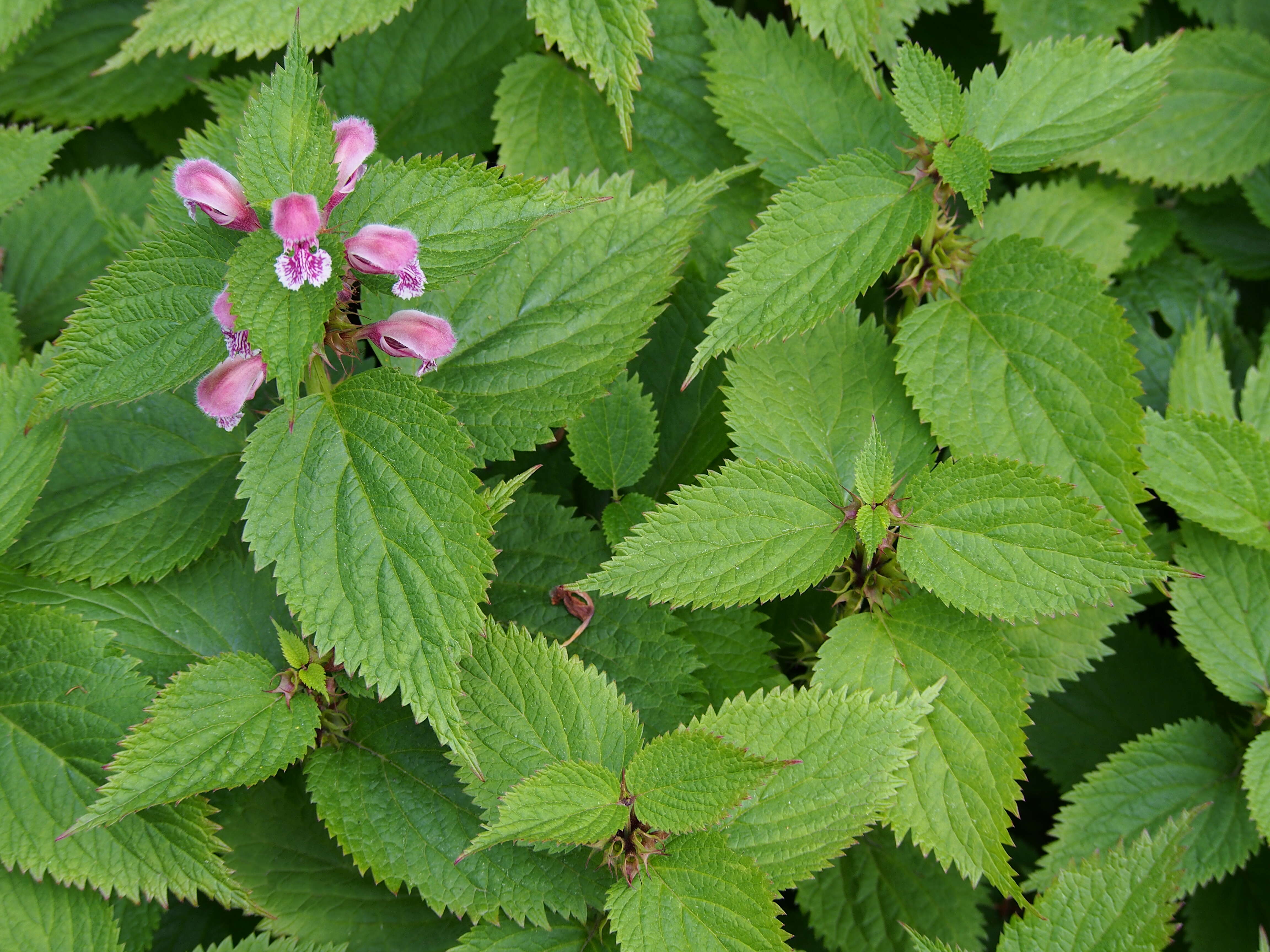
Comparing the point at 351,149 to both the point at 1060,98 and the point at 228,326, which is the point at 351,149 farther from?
the point at 1060,98

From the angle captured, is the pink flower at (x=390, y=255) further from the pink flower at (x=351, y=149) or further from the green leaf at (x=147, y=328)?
the green leaf at (x=147, y=328)

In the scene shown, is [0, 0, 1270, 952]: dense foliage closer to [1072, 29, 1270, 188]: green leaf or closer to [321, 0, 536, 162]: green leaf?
[321, 0, 536, 162]: green leaf

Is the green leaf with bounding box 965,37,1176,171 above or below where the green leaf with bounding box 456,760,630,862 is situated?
above

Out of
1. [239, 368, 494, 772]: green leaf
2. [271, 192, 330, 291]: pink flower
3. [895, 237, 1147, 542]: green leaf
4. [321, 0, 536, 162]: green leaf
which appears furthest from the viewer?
[321, 0, 536, 162]: green leaf

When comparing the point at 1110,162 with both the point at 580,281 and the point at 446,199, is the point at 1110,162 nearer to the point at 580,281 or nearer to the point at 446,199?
the point at 580,281

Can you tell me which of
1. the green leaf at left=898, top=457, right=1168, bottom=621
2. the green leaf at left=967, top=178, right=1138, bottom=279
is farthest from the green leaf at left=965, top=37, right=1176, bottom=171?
the green leaf at left=898, top=457, right=1168, bottom=621

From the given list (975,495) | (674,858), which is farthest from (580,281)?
(674,858)

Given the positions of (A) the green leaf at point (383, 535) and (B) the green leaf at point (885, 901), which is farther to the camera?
(B) the green leaf at point (885, 901)

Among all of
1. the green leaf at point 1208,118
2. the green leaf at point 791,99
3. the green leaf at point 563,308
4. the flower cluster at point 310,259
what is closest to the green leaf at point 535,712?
the green leaf at point 563,308
